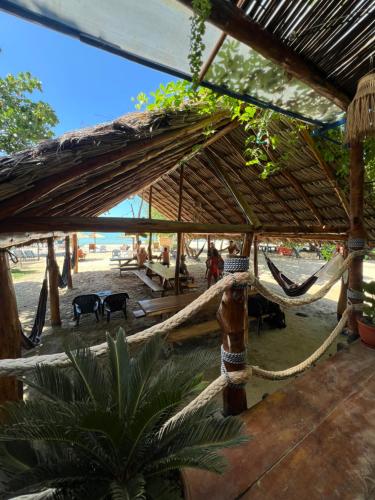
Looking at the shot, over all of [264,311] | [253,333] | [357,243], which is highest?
[357,243]

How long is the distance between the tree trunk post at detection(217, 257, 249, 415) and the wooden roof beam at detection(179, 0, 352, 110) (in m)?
1.16

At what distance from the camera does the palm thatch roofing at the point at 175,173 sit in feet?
4.81

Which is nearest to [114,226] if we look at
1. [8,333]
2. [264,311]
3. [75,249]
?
[8,333]

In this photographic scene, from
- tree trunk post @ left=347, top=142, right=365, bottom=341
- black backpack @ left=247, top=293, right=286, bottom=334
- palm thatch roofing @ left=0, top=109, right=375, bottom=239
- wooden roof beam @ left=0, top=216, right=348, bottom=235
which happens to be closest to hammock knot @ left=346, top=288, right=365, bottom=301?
tree trunk post @ left=347, top=142, right=365, bottom=341

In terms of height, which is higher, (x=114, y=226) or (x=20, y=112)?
(x=20, y=112)

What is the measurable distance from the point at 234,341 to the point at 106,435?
83 centimetres

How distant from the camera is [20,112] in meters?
4.87

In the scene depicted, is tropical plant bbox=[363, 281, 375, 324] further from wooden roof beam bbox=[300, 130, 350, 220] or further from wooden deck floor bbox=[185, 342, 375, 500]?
wooden roof beam bbox=[300, 130, 350, 220]

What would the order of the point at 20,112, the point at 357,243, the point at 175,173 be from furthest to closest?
the point at 175,173
the point at 20,112
the point at 357,243

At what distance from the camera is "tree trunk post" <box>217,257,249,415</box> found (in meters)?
1.30

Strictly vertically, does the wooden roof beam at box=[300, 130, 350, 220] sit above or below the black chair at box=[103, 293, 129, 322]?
above

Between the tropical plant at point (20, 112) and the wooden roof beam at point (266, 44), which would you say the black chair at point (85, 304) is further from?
the wooden roof beam at point (266, 44)

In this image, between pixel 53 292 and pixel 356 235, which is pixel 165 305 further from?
pixel 356 235

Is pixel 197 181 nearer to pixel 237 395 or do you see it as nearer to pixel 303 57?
pixel 303 57
